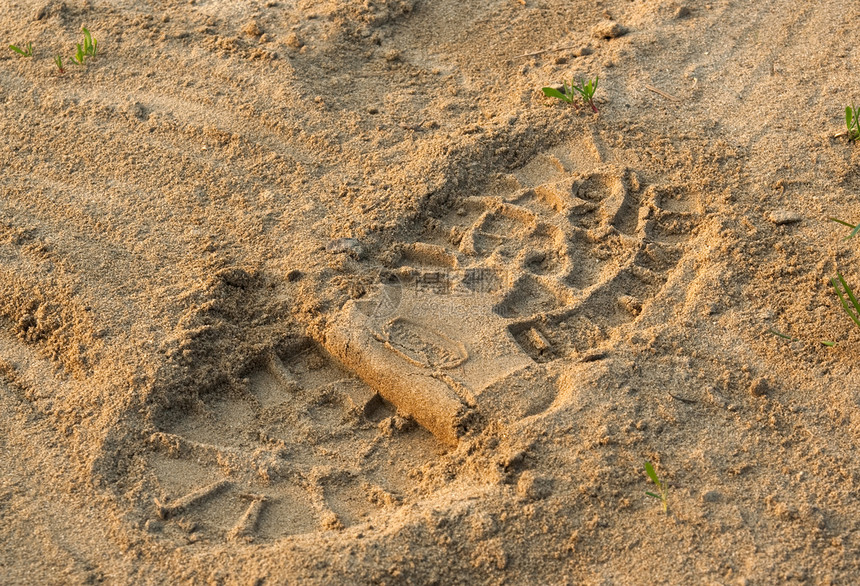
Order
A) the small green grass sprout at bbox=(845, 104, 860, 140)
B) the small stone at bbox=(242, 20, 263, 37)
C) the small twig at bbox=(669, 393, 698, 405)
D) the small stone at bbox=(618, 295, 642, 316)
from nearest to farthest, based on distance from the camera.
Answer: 1. the small twig at bbox=(669, 393, 698, 405)
2. the small stone at bbox=(618, 295, 642, 316)
3. the small green grass sprout at bbox=(845, 104, 860, 140)
4. the small stone at bbox=(242, 20, 263, 37)

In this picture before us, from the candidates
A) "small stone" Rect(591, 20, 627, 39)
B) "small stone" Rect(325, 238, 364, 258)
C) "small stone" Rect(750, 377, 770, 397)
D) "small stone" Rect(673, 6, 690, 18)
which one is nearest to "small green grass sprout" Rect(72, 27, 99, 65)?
"small stone" Rect(325, 238, 364, 258)

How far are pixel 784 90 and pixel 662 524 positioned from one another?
1.90 metres

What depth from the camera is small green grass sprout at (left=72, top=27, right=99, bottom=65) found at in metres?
3.51

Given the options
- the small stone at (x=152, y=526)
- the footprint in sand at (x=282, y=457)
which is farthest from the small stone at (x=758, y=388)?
the small stone at (x=152, y=526)

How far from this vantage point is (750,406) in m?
2.26

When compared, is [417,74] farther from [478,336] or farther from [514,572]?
[514,572]

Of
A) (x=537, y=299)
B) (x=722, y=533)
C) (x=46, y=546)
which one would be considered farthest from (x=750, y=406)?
(x=46, y=546)

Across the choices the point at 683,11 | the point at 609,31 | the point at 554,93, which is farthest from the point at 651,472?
the point at 683,11

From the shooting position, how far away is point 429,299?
8.42ft

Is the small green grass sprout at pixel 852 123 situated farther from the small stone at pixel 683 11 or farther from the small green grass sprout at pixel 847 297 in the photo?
the small stone at pixel 683 11

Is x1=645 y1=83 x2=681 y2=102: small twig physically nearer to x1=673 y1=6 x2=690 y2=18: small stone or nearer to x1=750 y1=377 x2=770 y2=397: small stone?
x1=673 y1=6 x2=690 y2=18: small stone

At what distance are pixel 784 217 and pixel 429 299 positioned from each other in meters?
1.12

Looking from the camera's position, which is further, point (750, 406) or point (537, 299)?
point (537, 299)

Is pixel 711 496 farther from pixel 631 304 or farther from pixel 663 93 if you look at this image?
pixel 663 93
